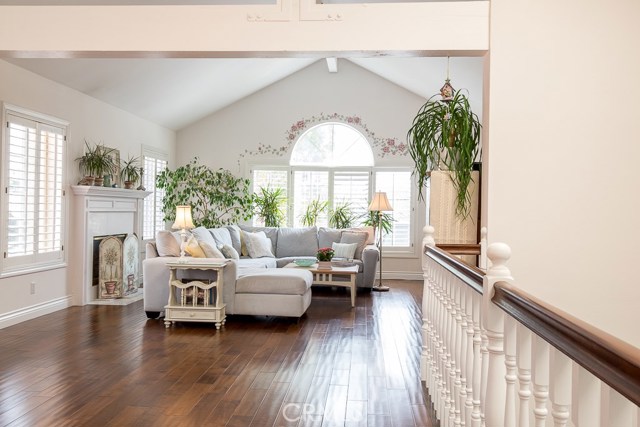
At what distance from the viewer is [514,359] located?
1.40 meters

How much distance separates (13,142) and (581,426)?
224 inches

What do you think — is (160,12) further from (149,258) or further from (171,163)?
(171,163)

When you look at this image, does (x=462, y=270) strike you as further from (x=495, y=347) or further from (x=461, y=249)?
(x=461, y=249)

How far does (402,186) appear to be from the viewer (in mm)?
9445

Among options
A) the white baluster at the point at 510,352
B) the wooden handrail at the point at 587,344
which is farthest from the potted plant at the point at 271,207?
the wooden handrail at the point at 587,344

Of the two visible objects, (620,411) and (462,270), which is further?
(462,270)

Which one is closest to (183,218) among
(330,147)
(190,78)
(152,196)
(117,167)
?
(117,167)

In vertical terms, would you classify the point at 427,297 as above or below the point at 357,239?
below

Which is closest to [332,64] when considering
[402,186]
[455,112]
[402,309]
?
[402,186]

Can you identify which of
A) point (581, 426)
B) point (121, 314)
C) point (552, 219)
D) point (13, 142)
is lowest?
point (121, 314)

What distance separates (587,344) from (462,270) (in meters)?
1.13

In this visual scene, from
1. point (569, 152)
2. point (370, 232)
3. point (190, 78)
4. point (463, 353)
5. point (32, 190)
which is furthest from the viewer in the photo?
point (370, 232)

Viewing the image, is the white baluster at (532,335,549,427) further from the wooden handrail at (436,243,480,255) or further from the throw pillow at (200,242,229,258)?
the throw pillow at (200,242,229,258)

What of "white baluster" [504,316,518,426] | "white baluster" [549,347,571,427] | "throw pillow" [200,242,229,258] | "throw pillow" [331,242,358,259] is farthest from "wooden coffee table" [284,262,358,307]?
"white baluster" [549,347,571,427]
